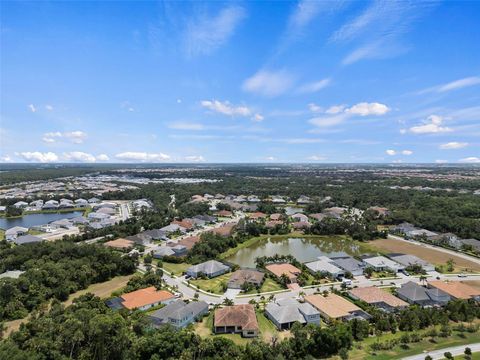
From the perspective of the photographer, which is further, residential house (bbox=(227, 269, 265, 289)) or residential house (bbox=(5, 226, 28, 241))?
residential house (bbox=(5, 226, 28, 241))

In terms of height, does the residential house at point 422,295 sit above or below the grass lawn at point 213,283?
above

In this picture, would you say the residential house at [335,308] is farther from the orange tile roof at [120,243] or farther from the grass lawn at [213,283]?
the orange tile roof at [120,243]

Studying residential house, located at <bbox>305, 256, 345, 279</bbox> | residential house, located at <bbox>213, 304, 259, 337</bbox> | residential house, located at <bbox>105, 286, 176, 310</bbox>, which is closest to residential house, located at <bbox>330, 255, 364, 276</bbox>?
residential house, located at <bbox>305, 256, 345, 279</bbox>

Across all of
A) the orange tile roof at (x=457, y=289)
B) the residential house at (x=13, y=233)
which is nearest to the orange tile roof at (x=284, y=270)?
the orange tile roof at (x=457, y=289)

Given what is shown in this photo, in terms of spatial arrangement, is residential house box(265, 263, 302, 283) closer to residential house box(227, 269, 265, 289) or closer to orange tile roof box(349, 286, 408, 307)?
residential house box(227, 269, 265, 289)

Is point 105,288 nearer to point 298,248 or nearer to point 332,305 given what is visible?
point 332,305

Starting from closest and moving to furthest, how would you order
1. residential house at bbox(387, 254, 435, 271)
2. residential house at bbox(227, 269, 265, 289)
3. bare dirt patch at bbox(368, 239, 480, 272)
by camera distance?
residential house at bbox(227, 269, 265, 289)
residential house at bbox(387, 254, 435, 271)
bare dirt patch at bbox(368, 239, 480, 272)

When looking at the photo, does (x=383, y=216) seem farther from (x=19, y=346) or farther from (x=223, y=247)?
(x=19, y=346)

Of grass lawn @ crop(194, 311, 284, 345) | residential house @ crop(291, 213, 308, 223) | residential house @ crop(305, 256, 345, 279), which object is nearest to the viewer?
grass lawn @ crop(194, 311, 284, 345)
